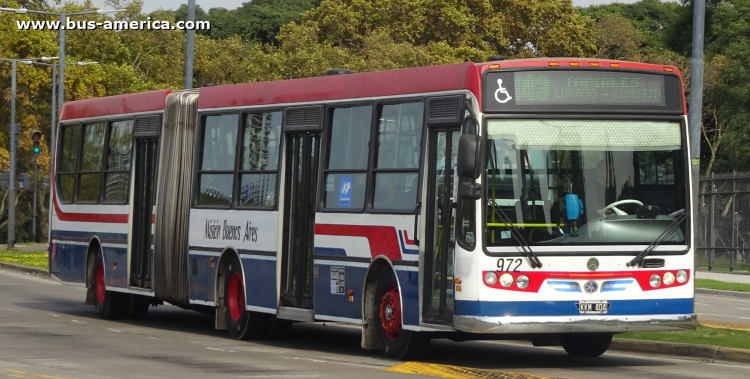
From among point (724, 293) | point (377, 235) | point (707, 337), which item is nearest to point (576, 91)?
point (377, 235)

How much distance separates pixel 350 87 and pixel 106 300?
24.8 ft

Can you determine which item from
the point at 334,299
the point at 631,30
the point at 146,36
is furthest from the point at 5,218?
the point at 334,299

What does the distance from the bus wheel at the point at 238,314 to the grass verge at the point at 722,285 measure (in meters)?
15.0

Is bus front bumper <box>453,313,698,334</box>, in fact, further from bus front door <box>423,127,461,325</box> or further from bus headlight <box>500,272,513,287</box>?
bus front door <box>423,127,461,325</box>

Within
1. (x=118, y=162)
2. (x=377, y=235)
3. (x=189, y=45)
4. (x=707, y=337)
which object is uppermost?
(x=189, y=45)

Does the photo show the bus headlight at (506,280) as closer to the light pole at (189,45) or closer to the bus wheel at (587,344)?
the bus wheel at (587,344)

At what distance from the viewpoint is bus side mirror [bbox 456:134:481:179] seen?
39.6 ft

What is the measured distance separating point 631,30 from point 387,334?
5748cm

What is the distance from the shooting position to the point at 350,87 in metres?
14.8

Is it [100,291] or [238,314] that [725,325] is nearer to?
[238,314]

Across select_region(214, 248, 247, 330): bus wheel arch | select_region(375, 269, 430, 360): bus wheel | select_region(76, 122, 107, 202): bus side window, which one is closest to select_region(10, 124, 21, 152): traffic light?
select_region(76, 122, 107, 202): bus side window

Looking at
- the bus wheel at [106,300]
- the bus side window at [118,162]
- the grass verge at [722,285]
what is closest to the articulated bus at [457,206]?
the bus side window at [118,162]

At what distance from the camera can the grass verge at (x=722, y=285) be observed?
95.5ft

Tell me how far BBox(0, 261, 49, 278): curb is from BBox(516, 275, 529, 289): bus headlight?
24298mm
